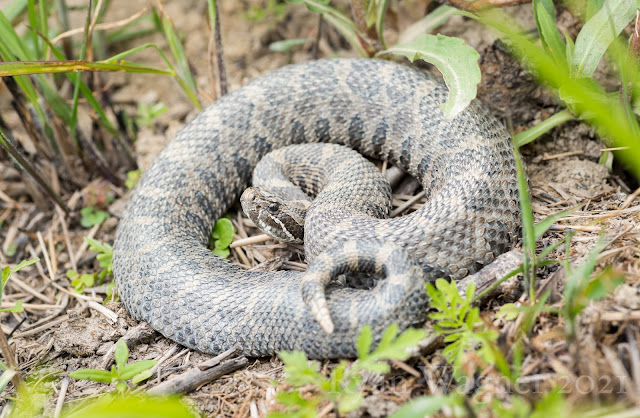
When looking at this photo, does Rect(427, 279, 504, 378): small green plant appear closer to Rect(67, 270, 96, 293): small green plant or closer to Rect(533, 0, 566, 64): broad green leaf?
Rect(533, 0, 566, 64): broad green leaf

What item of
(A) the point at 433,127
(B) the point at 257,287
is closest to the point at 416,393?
(B) the point at 257,287

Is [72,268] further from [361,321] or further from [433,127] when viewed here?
[433,127]

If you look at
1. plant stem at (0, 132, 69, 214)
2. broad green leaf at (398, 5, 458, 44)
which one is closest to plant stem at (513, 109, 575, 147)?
broad green leaf at (398, 5, 458, 44)

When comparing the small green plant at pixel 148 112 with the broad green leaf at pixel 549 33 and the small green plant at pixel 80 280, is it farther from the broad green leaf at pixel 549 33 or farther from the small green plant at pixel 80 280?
the broad green leaf at pixel 549 33

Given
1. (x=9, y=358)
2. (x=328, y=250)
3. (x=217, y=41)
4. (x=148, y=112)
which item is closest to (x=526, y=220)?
(x=328, y=250)

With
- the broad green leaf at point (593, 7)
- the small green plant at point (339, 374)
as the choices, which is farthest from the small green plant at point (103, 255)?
the broad green leaf at point (593, 7)

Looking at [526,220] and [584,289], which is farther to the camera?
[526,220]

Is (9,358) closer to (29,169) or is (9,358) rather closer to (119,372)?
(119,372)
